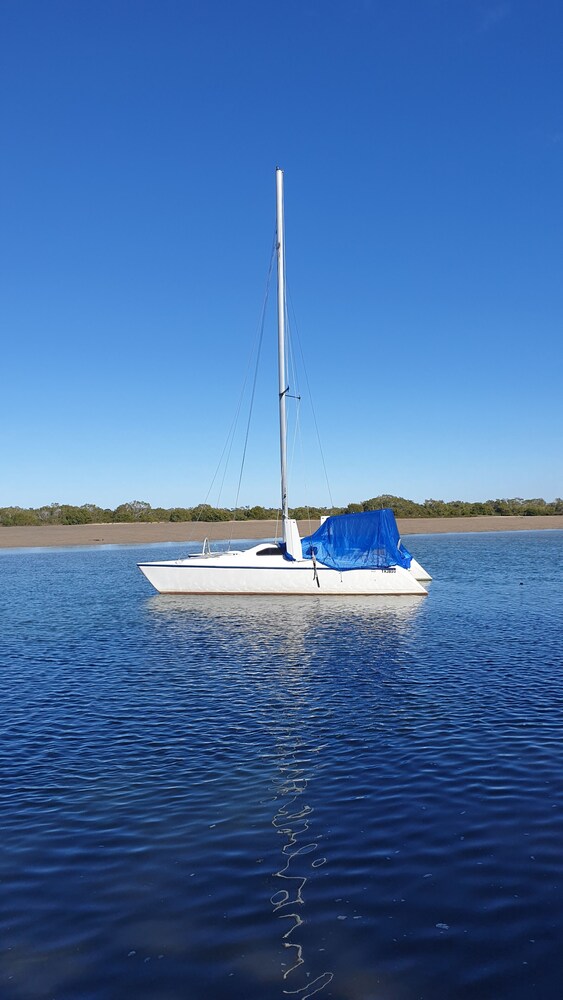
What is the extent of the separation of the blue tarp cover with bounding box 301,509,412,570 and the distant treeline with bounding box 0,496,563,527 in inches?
2361

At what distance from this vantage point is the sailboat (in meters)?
31.8

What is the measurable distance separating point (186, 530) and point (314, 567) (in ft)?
197

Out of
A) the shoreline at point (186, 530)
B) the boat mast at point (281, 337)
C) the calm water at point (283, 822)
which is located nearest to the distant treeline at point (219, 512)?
the shoreline at point (186, 530)

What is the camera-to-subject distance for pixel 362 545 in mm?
32250

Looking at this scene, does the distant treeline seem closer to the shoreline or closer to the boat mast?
the shoreline

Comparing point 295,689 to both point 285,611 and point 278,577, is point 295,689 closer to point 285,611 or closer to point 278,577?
point 285,611

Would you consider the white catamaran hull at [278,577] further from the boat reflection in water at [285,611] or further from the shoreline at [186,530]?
the shoreline at [186,530]

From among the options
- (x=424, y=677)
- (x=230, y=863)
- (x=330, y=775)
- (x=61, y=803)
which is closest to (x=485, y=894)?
(x=230, y=863)

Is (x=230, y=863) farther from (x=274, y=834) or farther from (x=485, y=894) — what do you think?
(x=485, y=894)

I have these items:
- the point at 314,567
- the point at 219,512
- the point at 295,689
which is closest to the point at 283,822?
the point at 295,689

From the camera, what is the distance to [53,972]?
19.4 ft

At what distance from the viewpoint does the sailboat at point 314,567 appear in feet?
104

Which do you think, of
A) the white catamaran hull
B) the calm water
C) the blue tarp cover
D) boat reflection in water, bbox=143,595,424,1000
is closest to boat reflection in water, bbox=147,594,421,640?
boat reflection in water, bbox=143,595,424,1000

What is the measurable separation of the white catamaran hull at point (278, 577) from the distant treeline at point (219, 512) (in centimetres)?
6059
